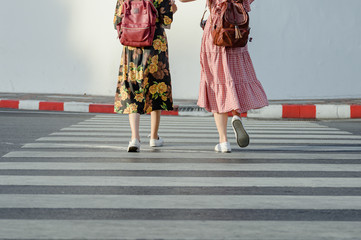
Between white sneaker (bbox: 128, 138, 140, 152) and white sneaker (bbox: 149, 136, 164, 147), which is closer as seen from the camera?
white sneaker (bbox: 128, 138, 140, 152)

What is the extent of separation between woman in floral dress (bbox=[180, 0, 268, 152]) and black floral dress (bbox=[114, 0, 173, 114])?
394 mm

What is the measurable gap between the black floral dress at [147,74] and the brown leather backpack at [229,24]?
52 cm

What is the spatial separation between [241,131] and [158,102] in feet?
2.75

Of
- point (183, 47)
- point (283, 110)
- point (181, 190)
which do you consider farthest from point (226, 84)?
point (183, 47)

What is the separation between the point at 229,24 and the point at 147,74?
2.94ft

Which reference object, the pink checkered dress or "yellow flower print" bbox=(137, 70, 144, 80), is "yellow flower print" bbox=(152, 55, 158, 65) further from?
the pink checkered dress

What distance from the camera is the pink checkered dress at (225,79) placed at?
6293mm

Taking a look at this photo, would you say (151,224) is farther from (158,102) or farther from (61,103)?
(61,103)

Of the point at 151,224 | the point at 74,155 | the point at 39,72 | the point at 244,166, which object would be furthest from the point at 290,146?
the point at 39,72

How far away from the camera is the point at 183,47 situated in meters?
14.0

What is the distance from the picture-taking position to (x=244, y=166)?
18.4ft

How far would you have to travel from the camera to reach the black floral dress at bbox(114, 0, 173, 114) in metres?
6.48

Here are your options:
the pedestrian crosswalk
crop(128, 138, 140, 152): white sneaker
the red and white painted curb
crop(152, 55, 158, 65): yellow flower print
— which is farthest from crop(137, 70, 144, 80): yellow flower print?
the red and white painted curb

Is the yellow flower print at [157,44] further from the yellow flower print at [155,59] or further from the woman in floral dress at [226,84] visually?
the woman in floral dress at [226,84]
